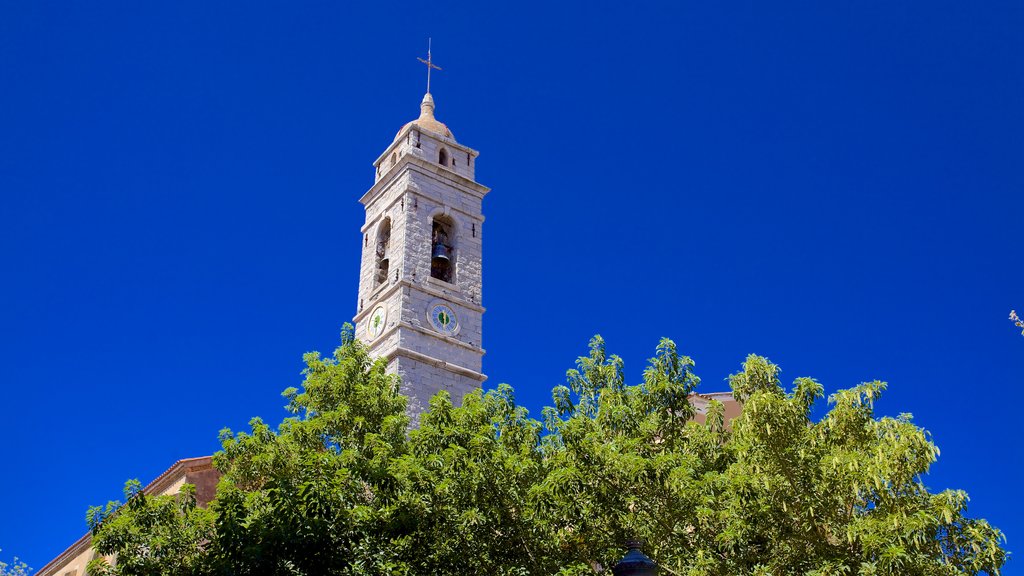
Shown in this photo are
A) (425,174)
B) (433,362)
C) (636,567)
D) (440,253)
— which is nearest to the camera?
(636,567)

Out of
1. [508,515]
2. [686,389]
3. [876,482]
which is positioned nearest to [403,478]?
[508,515]

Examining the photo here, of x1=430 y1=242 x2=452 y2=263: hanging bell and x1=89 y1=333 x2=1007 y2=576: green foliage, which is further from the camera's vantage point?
x1=430 y1=242 x2=452 y2=263: hanging bell

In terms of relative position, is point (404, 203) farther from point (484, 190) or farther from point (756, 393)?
point (756, 393)

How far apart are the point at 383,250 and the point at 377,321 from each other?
329 centimetres

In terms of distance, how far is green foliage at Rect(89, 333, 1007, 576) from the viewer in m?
12.4

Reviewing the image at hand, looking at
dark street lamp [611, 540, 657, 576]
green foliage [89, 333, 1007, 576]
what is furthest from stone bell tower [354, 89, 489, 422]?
dark street lamp [611, 540, 657, 576]

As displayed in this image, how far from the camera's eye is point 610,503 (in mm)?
14469

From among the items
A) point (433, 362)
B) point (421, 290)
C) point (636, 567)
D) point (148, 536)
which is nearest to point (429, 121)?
point (421, 290)

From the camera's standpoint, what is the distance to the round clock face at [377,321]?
1125 inches

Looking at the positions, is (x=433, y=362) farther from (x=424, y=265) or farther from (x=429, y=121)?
(x=429, y=121)

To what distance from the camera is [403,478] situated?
1464cm

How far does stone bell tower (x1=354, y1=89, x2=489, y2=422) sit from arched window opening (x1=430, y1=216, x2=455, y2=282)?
3 cm

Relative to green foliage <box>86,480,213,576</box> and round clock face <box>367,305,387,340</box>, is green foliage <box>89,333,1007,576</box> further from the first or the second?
round clock face <box>367,305,387,340</box>

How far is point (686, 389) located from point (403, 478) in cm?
531
